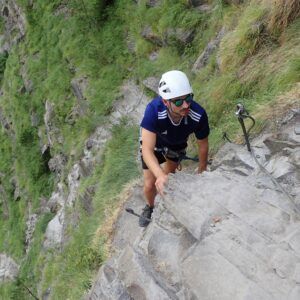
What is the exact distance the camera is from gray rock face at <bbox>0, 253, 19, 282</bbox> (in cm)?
1702

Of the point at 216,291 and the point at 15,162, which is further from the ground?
the point at 216,291

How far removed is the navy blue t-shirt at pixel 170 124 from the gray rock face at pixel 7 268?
12517 millimetres

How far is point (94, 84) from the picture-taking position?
14.3 meters

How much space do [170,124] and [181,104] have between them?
45 cm

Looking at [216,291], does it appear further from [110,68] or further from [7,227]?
[7,227]

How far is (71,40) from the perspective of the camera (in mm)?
15883

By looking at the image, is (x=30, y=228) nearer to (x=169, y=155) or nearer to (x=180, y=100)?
(x=169, y=155)

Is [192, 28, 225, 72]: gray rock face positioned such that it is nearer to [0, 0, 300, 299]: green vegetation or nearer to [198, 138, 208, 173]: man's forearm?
[0, 0, 300, 299]: green vegetation

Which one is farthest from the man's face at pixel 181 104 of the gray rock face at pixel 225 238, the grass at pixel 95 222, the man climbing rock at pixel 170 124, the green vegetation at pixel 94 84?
the grass at pixel 95 222

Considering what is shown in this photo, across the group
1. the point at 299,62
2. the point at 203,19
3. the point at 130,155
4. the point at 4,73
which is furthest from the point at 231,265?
the point at 4,73

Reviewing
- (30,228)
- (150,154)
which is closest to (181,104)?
(150,154)

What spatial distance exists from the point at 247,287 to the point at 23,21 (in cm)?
1741

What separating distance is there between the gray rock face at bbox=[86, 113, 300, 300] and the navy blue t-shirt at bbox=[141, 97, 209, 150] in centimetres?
55

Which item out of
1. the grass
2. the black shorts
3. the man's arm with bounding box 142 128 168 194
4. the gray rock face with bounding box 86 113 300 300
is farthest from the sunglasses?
the grass
